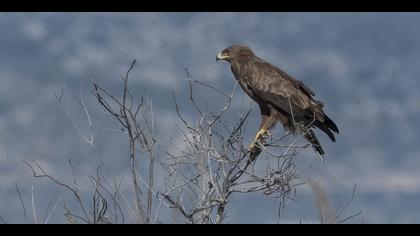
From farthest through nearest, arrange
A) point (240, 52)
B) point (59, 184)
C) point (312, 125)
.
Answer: point (240, 52), point (312, 125), point (59, 184)

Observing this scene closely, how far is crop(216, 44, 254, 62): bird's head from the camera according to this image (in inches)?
415

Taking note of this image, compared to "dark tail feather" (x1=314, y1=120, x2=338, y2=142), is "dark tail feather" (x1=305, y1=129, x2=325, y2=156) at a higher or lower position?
lower

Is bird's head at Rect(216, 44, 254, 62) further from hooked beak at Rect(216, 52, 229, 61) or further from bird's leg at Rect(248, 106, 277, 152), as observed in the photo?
bird's leg at Rect(248, 106, 277, 152)

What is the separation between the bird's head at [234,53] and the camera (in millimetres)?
10539

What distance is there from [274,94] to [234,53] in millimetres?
1038

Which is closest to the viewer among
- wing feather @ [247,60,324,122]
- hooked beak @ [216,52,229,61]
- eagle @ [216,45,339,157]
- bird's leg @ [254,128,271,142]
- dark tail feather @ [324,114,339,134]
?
bird's leg @ [254,128,271,142]

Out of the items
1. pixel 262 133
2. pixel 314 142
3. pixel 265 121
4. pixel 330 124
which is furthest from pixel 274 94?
pixel 314 142

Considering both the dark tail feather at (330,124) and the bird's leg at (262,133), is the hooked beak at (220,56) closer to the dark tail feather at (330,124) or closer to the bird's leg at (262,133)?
the bird's leg at (262,133)

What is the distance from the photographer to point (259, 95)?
9984 millimetres

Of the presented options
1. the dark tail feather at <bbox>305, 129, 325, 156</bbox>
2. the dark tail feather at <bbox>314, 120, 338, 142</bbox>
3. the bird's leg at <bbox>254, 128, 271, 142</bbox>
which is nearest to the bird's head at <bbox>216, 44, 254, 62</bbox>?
the bird's leg at <bbox>254, 128, 271, 142</bbox>
